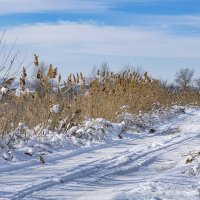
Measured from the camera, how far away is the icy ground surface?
548 centimetres

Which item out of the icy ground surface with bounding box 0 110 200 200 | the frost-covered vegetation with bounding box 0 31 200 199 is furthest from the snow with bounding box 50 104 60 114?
the icy ground surface with bounding box 0 110 200 200

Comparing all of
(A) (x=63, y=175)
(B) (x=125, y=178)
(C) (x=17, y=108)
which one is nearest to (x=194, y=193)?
(B) (x=125, y=178)

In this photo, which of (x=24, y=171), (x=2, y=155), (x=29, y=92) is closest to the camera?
(x=24, y=171)

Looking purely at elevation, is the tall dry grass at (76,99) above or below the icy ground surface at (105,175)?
above

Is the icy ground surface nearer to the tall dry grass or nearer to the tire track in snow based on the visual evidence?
the tire track in snow

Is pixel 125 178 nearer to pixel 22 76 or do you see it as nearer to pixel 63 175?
pixel 63 175

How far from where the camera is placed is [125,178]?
21.5 feet

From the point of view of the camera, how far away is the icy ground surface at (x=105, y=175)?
5480 mm

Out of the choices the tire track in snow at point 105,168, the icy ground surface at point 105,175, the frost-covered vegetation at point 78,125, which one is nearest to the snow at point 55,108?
the frost-covered vegetation at point 78,125

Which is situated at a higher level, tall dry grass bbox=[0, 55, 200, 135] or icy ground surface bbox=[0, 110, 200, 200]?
tall dry grass bbox=[0, 55, 200, 135]

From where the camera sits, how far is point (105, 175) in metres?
6.62

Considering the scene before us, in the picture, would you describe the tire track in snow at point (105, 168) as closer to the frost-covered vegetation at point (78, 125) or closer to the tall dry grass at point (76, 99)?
the frost-covered vegetation at point (78, 125)

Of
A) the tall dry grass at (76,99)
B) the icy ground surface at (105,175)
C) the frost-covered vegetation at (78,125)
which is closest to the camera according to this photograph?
the icy ground surface at (105,175)

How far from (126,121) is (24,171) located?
7267mm
